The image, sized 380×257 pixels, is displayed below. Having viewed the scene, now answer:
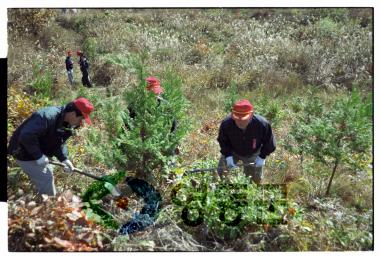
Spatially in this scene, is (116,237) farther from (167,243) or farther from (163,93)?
(163,93)

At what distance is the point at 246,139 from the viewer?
5.90 m

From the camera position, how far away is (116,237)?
513cm

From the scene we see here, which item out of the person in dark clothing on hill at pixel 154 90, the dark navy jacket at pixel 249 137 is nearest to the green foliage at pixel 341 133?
the dark navy jacket at pixel 249 137

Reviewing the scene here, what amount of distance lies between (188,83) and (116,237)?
317 cm

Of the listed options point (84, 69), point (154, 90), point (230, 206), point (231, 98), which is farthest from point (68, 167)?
Result: point (231, 98)

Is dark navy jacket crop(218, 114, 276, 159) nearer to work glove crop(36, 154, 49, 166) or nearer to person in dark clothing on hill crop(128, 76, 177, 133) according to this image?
person in dark clothing on hill crop(128, 76, 177, 133)

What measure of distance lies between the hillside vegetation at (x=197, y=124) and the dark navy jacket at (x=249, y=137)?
401 mm

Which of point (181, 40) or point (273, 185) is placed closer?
point (273, 185)

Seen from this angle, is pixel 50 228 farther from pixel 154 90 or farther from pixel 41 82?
pixel 41 82

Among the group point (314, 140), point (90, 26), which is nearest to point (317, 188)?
point (314, 140)

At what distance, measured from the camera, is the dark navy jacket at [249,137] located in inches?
226

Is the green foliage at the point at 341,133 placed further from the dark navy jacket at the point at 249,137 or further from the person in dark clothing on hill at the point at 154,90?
the person in dark clothing on hill at the point at 154,90

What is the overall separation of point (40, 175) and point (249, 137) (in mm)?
2625

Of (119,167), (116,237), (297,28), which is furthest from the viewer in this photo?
(297,28)
